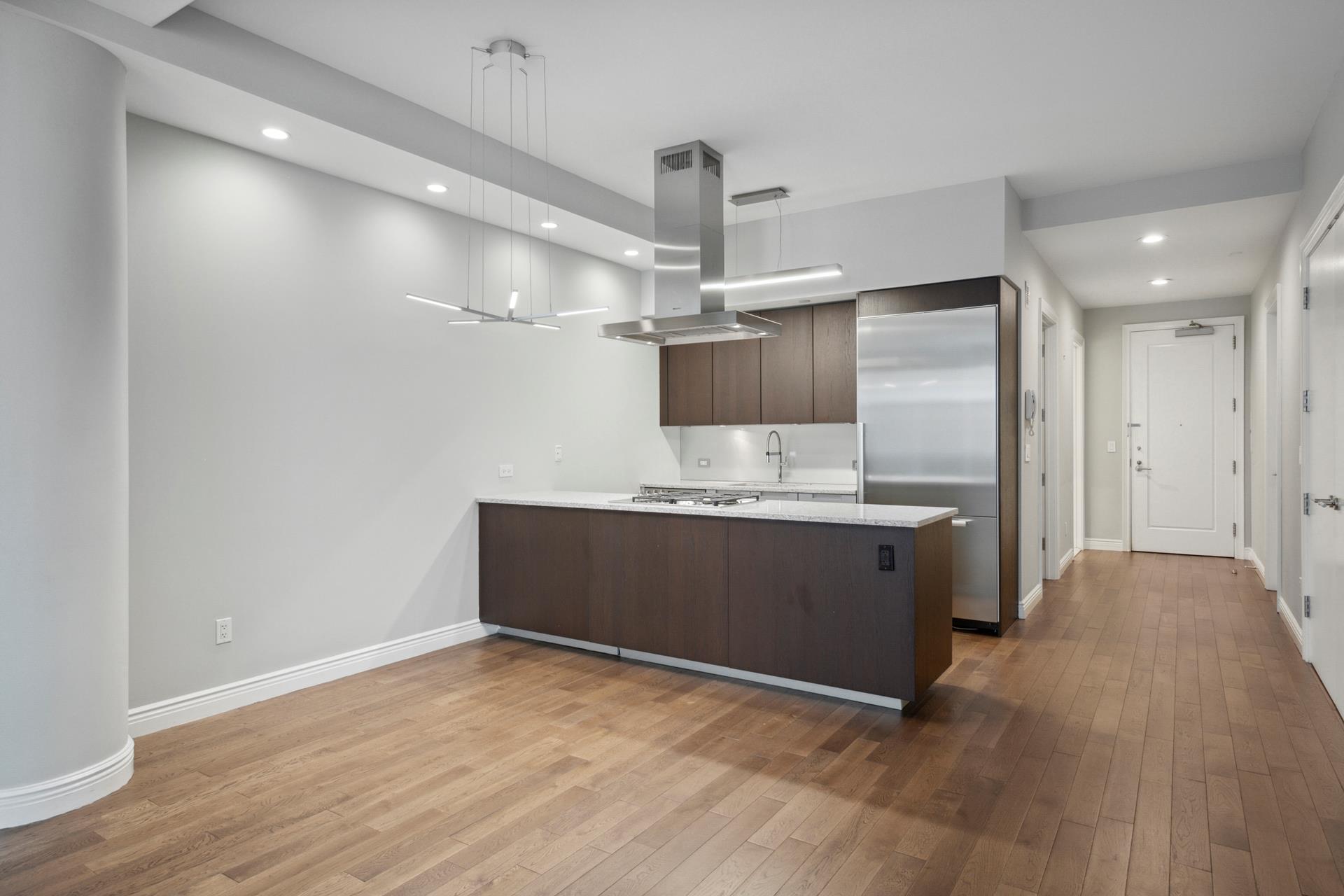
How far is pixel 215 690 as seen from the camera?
345 centimetres

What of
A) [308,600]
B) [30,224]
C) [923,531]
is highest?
[30,224]

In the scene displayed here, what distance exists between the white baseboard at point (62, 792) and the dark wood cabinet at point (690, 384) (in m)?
4.45

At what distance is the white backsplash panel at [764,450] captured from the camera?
239 inches

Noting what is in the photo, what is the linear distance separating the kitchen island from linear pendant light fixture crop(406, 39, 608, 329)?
4.02ft

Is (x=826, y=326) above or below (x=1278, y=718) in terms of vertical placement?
above

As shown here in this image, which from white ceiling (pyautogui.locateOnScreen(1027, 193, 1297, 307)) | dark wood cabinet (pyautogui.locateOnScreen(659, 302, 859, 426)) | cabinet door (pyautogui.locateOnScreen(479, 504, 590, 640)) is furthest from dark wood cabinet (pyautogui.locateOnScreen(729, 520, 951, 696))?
white ceiling (pyautogui.locateOnScreen(1027, 193, 1297, 307))

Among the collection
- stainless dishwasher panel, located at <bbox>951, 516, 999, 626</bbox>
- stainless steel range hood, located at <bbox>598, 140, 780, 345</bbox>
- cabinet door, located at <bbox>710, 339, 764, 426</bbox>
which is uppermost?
stainless steel range hood, located at <bbox>598, 140, 780, 345</bbox>

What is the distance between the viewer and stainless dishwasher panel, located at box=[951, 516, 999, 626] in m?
4.83

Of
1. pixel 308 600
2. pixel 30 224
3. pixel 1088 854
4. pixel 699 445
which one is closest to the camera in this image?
pixel 1088 854

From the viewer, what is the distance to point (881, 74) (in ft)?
11.3

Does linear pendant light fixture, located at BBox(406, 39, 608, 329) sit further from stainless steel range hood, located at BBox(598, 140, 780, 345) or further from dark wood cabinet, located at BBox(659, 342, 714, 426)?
dark wood cabinet, located at BBox(659, 342, 714, 426)

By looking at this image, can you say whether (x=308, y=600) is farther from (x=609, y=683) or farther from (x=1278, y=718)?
(x=1278, y=718)

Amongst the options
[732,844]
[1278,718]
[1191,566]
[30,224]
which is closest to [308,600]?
[30,224]

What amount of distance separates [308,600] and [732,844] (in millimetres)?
2585
